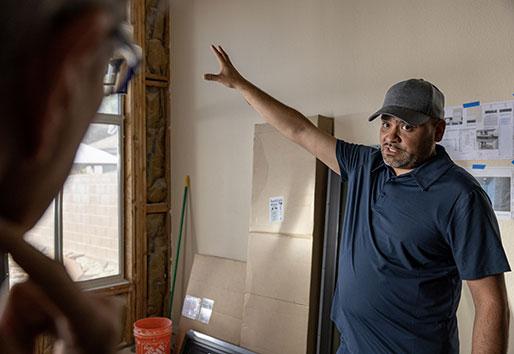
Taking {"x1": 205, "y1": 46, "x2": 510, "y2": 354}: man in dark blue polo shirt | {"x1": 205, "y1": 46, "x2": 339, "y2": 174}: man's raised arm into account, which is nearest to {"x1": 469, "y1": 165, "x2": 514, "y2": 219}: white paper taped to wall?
{"x1": 205, "y1": 46, "x2": 510, "y2": 354}: man in dark blue polo shirt

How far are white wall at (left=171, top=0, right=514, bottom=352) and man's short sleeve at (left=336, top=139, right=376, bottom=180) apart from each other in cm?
69

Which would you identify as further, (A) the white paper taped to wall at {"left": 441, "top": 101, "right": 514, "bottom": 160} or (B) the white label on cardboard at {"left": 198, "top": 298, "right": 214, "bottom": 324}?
(B) the white label on cardboard at {"left": 198, "top": 298, "right": 214, "bottom": 324}

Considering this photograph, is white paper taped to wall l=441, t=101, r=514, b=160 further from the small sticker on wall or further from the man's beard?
the small sticker on wall

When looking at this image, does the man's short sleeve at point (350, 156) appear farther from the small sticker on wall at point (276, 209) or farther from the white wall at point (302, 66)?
the small sticker on wall at point (276, 209)

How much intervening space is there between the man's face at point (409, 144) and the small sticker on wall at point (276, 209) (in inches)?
51.2

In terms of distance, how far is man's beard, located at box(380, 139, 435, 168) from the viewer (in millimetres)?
1768

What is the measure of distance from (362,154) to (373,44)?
1.01m

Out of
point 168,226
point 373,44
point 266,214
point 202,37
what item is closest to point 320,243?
point 266,214

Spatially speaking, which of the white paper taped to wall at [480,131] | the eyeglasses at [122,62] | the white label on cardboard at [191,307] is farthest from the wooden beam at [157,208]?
the eyeglasses at [122,62]

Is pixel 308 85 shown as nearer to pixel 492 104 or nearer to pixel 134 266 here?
pixel 492 104

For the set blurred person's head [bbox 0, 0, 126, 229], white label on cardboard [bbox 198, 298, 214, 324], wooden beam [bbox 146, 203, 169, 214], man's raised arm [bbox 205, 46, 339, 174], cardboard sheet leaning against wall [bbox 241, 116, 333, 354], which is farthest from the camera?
wooden beam [bbox 146, 203, 169, 214]

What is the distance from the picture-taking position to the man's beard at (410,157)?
1.77 meters

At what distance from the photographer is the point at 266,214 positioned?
10.4 ft

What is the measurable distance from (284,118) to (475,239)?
3.37ft
